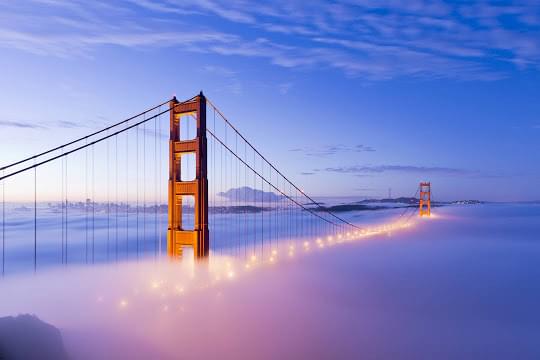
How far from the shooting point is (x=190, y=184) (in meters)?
17.7

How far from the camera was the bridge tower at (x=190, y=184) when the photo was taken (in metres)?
17.4

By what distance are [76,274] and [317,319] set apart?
89.2 ft

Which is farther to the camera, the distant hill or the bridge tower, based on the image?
the bridge tower

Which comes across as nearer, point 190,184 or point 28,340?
point 28,340

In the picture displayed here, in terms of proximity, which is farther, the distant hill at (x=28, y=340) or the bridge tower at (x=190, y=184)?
the bridge tower at (x=190, y=184)

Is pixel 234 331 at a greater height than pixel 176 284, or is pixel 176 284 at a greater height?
pixel 176 284

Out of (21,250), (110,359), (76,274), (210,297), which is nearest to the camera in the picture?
(110,359)

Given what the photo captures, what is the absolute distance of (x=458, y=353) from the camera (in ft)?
45.7

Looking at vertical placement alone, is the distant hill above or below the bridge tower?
below

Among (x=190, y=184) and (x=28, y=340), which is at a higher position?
(x=190, y=184)

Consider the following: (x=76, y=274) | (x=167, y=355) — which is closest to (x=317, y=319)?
(x=167, y=355)

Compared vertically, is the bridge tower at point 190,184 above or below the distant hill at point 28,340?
above

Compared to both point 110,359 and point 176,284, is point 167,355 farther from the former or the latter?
point 176,284

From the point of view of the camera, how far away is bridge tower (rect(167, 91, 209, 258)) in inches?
683
